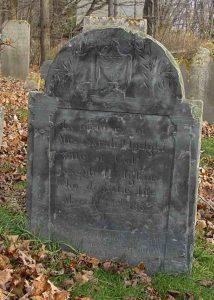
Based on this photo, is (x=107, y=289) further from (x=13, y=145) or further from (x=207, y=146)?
(x=207, y=146)

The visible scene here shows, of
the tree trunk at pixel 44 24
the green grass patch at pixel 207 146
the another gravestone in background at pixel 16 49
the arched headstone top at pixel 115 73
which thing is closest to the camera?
the arched headstone top at pixel 115 73

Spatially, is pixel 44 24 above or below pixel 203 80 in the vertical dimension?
above

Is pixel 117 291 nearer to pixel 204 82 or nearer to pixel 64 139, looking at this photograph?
pixel 64 139

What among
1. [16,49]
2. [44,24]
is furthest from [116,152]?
[44,24]

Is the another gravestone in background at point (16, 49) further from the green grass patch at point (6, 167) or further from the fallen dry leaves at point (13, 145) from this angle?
the green grass patch at point (6, 167)

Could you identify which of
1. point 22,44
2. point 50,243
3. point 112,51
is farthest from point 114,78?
point 22,44

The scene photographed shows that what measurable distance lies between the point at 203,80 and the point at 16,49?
6671mm

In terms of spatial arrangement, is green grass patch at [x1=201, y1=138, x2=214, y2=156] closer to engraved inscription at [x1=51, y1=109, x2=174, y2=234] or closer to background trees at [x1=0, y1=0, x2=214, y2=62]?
engraved inscription at [x1=51, y1=109, x2=174, y2=234]

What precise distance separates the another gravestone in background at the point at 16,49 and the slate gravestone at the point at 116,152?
12840 mm

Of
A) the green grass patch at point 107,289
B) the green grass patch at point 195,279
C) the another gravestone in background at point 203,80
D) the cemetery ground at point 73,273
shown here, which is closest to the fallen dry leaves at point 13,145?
the cemetery ground at point 73,273

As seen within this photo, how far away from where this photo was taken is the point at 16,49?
1727 cm

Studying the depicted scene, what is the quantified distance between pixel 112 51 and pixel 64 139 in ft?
2.97

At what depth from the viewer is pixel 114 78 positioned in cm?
471

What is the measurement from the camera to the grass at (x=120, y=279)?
14.3ft
